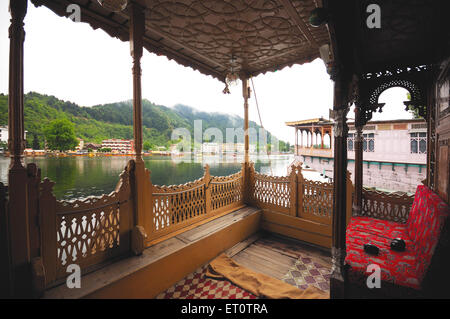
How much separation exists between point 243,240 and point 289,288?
1.68 metres

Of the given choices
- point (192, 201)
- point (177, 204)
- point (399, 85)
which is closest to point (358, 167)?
point (399, 85)

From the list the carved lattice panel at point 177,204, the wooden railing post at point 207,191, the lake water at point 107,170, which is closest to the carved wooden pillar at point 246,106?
the wooden railing post at point 207,191

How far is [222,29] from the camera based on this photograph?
357 cm

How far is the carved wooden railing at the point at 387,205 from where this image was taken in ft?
12.2

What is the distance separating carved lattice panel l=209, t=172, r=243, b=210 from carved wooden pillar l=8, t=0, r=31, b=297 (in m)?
2.97

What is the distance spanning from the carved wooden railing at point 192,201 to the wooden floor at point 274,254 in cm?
100

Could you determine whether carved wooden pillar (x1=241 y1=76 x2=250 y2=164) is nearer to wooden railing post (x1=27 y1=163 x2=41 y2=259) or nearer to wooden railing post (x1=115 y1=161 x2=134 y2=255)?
wooden railing post (x1=115 y1=161 x2=134 y2=255)

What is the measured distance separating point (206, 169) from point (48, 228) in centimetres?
267

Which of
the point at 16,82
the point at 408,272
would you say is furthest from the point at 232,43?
the point at 408,272

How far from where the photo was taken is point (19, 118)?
200 cm

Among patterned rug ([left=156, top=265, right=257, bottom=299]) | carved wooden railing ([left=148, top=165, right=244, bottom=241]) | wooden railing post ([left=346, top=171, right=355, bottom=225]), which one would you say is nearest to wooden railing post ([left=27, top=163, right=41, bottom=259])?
carved wooden railing ([left=148, top=165, right=244, bottom=241])

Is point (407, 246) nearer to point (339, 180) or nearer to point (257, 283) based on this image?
point (339, 180)

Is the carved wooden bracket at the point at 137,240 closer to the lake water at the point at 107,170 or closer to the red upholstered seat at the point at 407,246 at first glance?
the red upholstered seat at the point at 407,246

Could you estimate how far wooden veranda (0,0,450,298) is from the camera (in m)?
1.98
